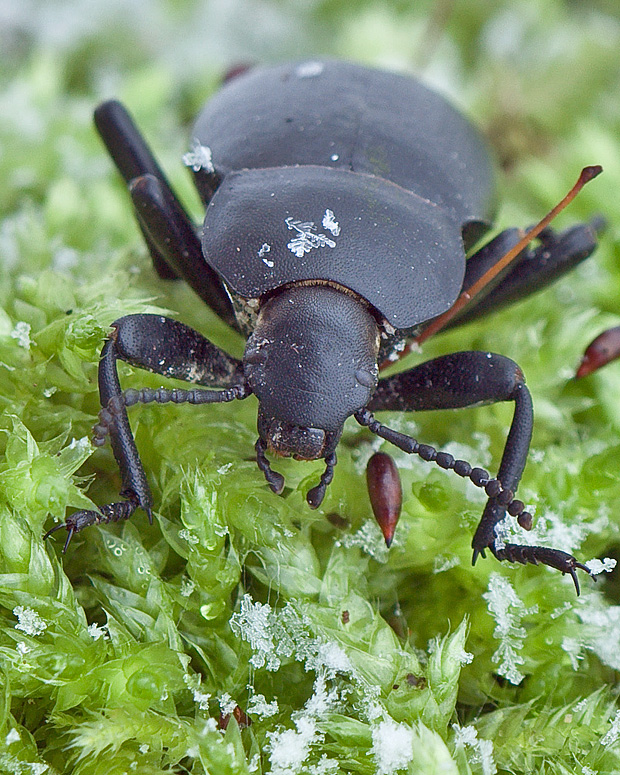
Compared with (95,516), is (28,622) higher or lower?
lower

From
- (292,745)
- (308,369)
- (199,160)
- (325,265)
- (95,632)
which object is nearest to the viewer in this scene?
(292,745)

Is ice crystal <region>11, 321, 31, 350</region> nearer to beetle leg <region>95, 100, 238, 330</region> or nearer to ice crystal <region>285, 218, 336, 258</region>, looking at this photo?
beetle leg <region>95, 100, 238, 330</region>

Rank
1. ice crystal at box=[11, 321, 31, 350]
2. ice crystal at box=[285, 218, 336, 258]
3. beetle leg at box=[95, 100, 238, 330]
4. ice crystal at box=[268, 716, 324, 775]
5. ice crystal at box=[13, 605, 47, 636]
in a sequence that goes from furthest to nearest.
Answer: beetle leg at box=[95, 100, 238, 330] → ice crystal at box=[11, 321, 31, 350] → ice crystal at box=[285, 218, 336, 258] → ice crystal at box=[13, 605, 47, 636] → ice crystal at box=[268, 716, 324, 775]

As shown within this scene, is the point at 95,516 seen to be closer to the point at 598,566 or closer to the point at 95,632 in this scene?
the point at 95,632

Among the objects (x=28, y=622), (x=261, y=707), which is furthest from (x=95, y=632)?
(x=261, y=707)

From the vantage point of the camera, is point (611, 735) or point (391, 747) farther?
point (611, 735)

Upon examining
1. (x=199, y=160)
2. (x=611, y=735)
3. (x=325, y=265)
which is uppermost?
(x=199, y=160)

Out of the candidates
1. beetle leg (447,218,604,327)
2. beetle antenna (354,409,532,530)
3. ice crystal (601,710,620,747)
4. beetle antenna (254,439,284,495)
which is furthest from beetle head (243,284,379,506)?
ice crystal (601,710,620,747)
